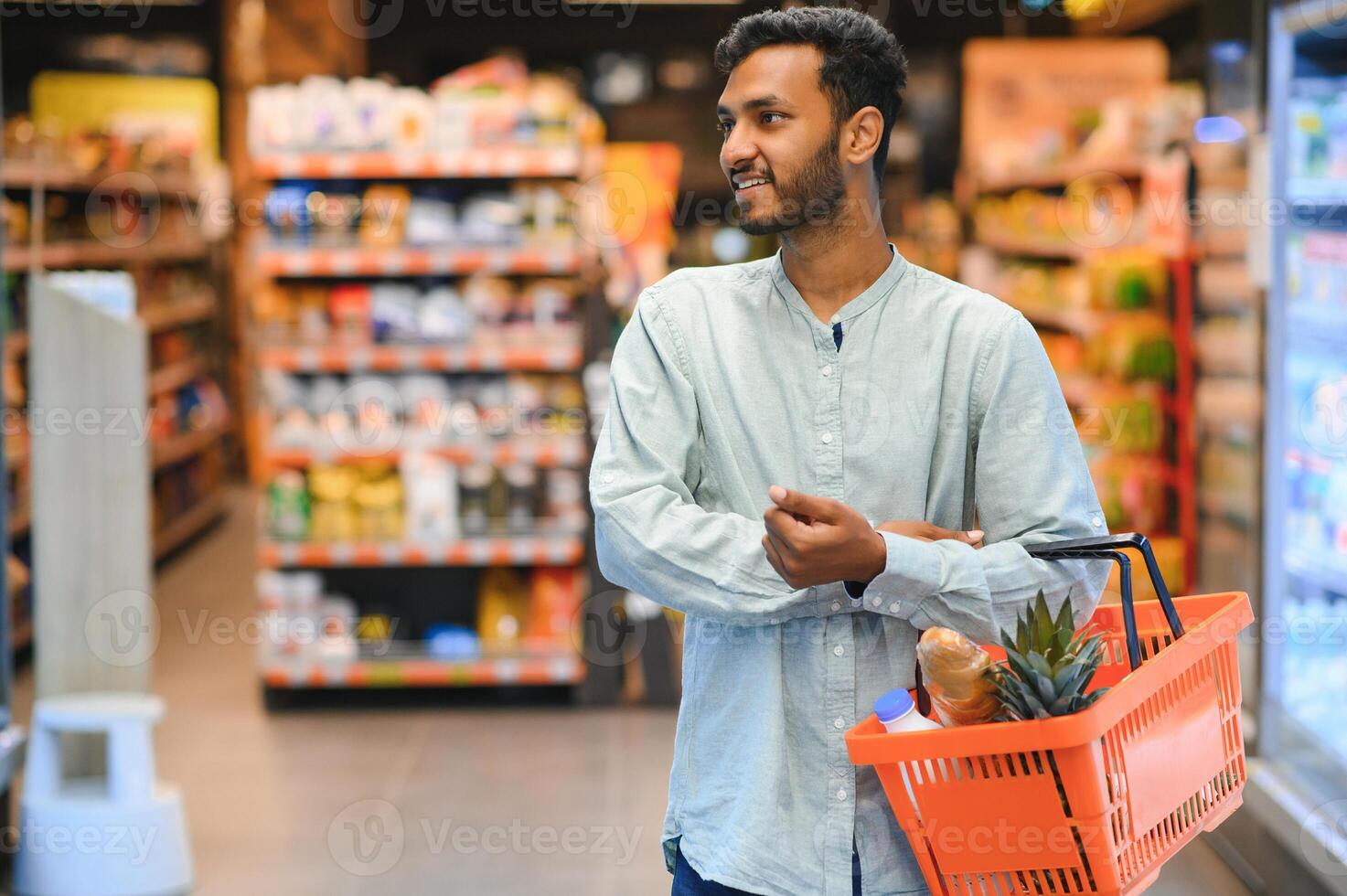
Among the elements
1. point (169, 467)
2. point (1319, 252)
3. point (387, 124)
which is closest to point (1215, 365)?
point (1319, 252)

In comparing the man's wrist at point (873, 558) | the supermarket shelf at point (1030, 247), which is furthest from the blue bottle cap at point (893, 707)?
the supermarket shelf at point (1030, 247)

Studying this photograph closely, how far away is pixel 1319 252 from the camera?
4.11 m

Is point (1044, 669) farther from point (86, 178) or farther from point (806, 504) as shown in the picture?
point (86, 178)

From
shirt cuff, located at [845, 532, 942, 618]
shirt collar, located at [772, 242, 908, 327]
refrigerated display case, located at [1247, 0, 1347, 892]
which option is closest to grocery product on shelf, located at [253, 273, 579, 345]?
refrigerated display case, located at [1247, 0, 1347, 892]

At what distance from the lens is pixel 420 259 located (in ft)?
18.8

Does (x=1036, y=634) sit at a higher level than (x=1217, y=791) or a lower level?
higher

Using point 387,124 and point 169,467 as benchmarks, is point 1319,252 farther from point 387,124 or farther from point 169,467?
point 169,467

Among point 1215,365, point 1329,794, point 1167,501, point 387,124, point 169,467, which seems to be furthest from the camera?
point 169,467

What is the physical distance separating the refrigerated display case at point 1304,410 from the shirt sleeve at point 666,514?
9.59 feet

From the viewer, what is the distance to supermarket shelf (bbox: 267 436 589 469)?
5.75 metres

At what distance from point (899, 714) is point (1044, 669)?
0.45 feet

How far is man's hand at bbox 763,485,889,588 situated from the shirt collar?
320mm

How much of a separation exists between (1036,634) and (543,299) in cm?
455

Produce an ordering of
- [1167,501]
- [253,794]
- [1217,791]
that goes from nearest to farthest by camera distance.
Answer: [1217,791] < [253,794] < [1167,501]
